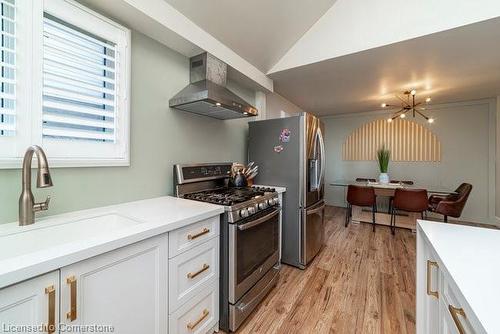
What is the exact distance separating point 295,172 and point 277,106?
6.26ft

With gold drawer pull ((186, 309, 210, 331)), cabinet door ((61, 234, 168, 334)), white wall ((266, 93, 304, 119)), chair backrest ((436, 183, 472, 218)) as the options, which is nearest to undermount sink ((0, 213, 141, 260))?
cabinet door ((61, 234, 168, 334))

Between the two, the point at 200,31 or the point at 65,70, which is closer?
the point at 65,70

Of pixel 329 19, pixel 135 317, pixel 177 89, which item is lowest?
pixel 135 317

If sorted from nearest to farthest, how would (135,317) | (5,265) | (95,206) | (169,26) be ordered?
(5,265), (135,317), (95,206), (169,26)

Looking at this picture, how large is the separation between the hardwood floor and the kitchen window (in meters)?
1.69

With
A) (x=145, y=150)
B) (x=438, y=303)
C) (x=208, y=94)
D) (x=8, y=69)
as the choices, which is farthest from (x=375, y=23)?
(x=8, y=69)

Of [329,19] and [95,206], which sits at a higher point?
[329,19]

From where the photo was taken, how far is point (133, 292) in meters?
0.99

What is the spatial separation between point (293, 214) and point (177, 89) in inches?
70.6

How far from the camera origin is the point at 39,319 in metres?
0.71

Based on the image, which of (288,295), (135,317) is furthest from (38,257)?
(288,295)

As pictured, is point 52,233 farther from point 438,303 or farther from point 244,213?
point 438,303

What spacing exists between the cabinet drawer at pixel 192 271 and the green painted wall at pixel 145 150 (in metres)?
0.71

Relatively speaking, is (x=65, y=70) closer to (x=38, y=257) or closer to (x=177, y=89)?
(x=177, y=89)
